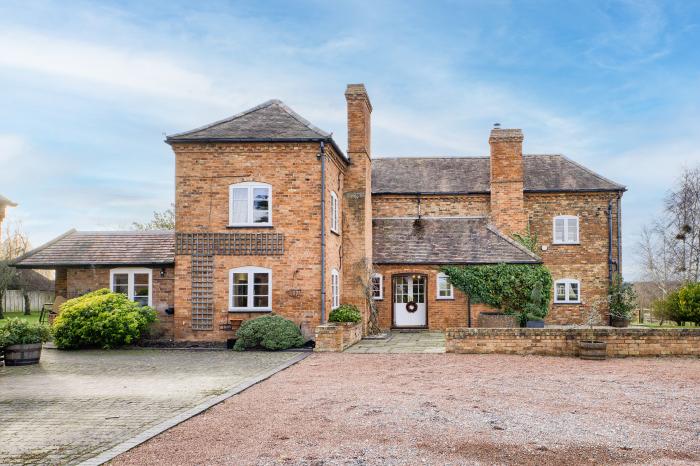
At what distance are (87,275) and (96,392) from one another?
10369mm

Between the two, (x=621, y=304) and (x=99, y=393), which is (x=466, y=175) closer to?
(x=621, y=304)

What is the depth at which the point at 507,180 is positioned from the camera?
27188mm

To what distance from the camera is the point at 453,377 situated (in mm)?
12742

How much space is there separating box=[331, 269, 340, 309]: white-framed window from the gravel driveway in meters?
6.48

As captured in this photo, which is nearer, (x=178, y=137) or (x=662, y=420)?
(x=662, y=420)

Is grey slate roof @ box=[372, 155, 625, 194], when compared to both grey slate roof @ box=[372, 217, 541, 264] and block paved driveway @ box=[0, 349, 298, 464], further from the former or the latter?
block paved driveway @ box=[0, 349, 298, 464]

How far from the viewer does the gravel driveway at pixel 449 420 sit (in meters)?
7.19

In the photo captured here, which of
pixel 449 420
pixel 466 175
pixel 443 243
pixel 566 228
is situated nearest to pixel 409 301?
pixel 443 243

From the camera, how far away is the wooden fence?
41688mm

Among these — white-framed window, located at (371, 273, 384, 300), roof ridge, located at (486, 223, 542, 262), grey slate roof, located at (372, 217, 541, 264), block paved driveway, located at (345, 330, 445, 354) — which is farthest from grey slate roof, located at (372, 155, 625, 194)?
block paved driveway, located at (345, 330, 445, 354)

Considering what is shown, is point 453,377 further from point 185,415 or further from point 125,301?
point 125,301

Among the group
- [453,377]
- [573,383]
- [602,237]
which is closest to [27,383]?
[453,377]

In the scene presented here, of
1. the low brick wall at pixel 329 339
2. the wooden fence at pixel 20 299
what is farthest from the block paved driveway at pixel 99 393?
the wooden fence at pixel 20 299

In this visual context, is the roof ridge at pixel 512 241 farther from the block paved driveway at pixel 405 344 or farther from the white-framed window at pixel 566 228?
the block paved driveway at pixel 405 344
